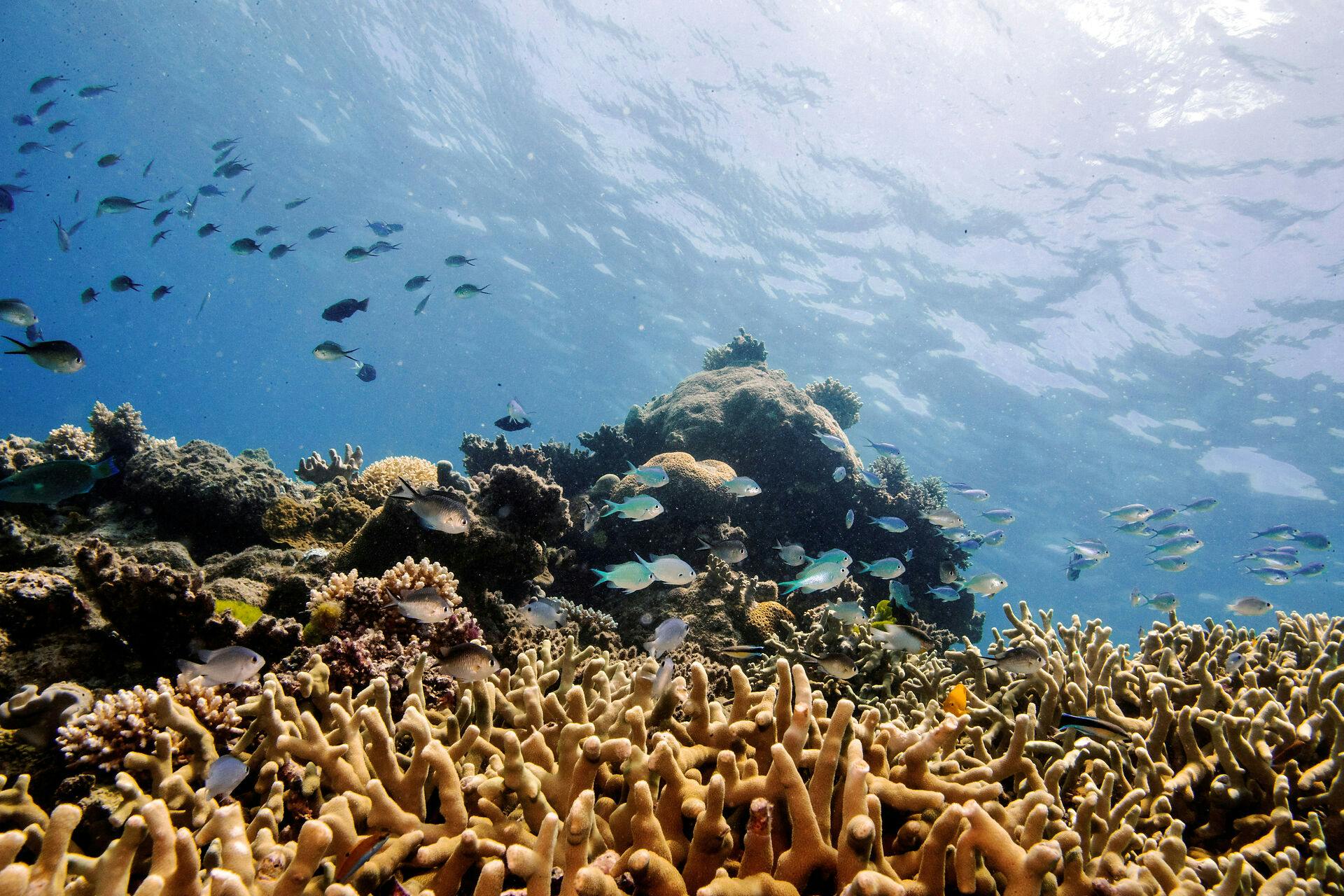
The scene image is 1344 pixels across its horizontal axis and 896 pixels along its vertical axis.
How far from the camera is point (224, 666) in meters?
3.03

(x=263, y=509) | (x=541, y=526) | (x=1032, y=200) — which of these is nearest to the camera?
(x=541, y=526)

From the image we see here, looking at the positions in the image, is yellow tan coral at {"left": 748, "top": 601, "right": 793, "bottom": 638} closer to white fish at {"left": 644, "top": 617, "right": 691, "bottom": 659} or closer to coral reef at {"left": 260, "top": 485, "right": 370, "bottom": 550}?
white fish at {"left": 644, "top": 617, "right": 691, "bottom": 659}

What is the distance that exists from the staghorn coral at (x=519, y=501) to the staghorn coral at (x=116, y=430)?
18.8 ft

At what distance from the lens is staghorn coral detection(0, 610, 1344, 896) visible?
1.77 m

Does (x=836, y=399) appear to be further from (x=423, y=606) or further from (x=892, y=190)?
(x=423, y=606)

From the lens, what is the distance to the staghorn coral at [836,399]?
15.2 metres

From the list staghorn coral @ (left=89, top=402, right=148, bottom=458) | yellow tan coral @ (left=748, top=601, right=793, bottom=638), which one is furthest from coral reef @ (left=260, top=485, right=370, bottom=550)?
yellow tan coral @ (left=748, top=601, right=793, bottom=638)

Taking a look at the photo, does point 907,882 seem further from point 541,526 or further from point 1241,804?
point 541,526

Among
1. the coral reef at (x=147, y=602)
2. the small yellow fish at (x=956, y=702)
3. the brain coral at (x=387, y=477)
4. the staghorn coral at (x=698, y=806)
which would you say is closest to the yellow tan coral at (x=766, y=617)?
the small yellow fish at (x=956, y=702)

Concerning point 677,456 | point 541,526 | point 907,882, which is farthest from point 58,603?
point 677,456

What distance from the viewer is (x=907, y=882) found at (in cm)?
184

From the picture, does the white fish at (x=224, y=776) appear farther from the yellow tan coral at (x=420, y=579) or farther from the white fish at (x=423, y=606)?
the yellow tan coral at (x=420, y=579)

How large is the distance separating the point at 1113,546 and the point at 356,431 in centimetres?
16749

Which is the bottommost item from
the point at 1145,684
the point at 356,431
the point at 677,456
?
the point at 1145,684
